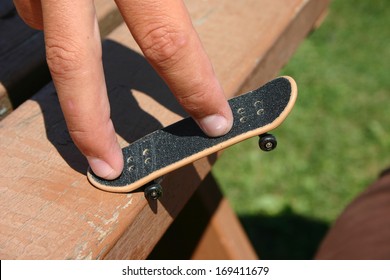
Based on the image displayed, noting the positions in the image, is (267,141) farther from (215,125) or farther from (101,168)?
(101,168)

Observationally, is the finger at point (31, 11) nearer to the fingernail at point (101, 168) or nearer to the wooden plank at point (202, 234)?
the fingernail at point (101, 168)

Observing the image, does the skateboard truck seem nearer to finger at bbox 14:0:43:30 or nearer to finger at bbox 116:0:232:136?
finger at bbox 116:0:232:136

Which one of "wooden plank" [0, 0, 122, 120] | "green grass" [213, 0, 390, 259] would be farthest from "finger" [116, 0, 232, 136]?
"green grass" [213, 0, 390, 259]

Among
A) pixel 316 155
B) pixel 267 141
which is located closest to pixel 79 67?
pixel 267 141

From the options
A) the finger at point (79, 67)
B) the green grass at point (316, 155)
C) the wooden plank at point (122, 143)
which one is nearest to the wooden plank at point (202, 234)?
the wooden plank at point (122, 143)

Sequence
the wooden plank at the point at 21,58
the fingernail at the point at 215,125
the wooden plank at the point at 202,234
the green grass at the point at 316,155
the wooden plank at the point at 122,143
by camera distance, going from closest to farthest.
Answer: the wooden plank at the point at 122,143 < the fingernail at the point at 215,125 < the wooden plank at the point at 21,58 < the wooden plank at the point at 202,234 < the green grass at the point at 316,155

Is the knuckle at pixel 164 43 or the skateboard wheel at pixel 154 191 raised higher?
the knuckle at pixel 164 43
